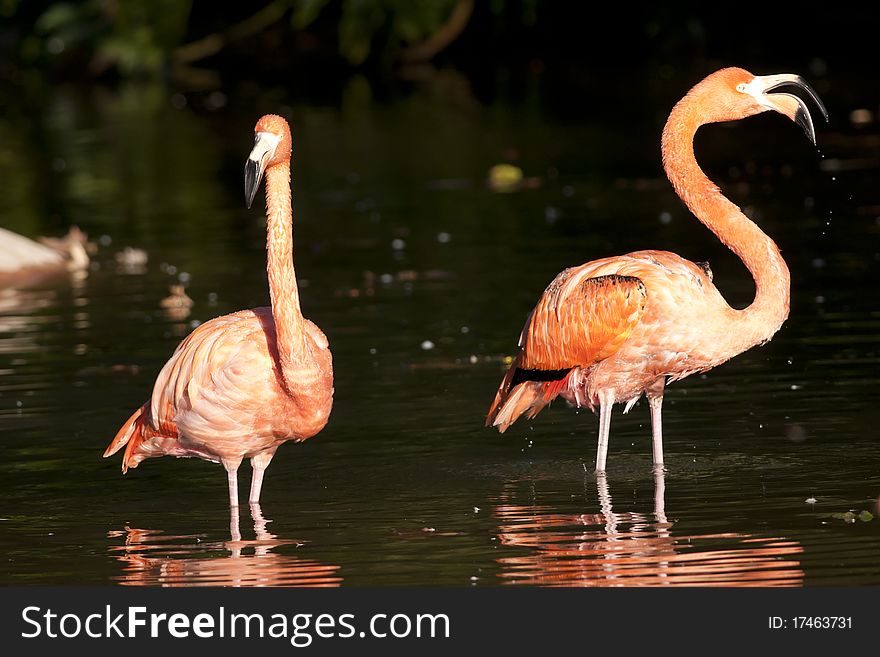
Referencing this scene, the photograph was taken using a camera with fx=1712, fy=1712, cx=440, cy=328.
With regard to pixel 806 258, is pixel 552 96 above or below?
above

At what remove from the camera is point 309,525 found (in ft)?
25.7

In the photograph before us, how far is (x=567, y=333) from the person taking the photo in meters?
8.41

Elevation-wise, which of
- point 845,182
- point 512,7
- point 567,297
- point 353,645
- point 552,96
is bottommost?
point 353,645

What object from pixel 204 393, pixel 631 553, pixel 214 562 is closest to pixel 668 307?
pixel 631 553

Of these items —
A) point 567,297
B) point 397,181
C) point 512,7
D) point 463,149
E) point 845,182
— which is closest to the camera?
point 567,297

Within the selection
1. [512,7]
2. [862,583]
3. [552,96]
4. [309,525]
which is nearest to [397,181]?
[552,96]

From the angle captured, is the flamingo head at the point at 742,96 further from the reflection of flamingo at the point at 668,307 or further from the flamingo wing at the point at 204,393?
the flamingo wing at the point at 204,393

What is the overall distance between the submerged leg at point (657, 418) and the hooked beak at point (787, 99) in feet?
4.76

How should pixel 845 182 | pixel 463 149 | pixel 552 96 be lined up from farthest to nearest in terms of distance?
pixel 552 96 < pixel 463 149 < pixel 845 182

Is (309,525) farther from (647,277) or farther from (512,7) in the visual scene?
(512,7)

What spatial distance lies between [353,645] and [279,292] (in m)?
2.09

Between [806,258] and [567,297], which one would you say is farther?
[806,258]

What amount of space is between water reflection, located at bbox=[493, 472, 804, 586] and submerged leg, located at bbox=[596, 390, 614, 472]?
48 cm

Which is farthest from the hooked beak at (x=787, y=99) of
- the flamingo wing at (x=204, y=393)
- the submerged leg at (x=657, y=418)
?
the flamingo wing at (x=204, y=393)
